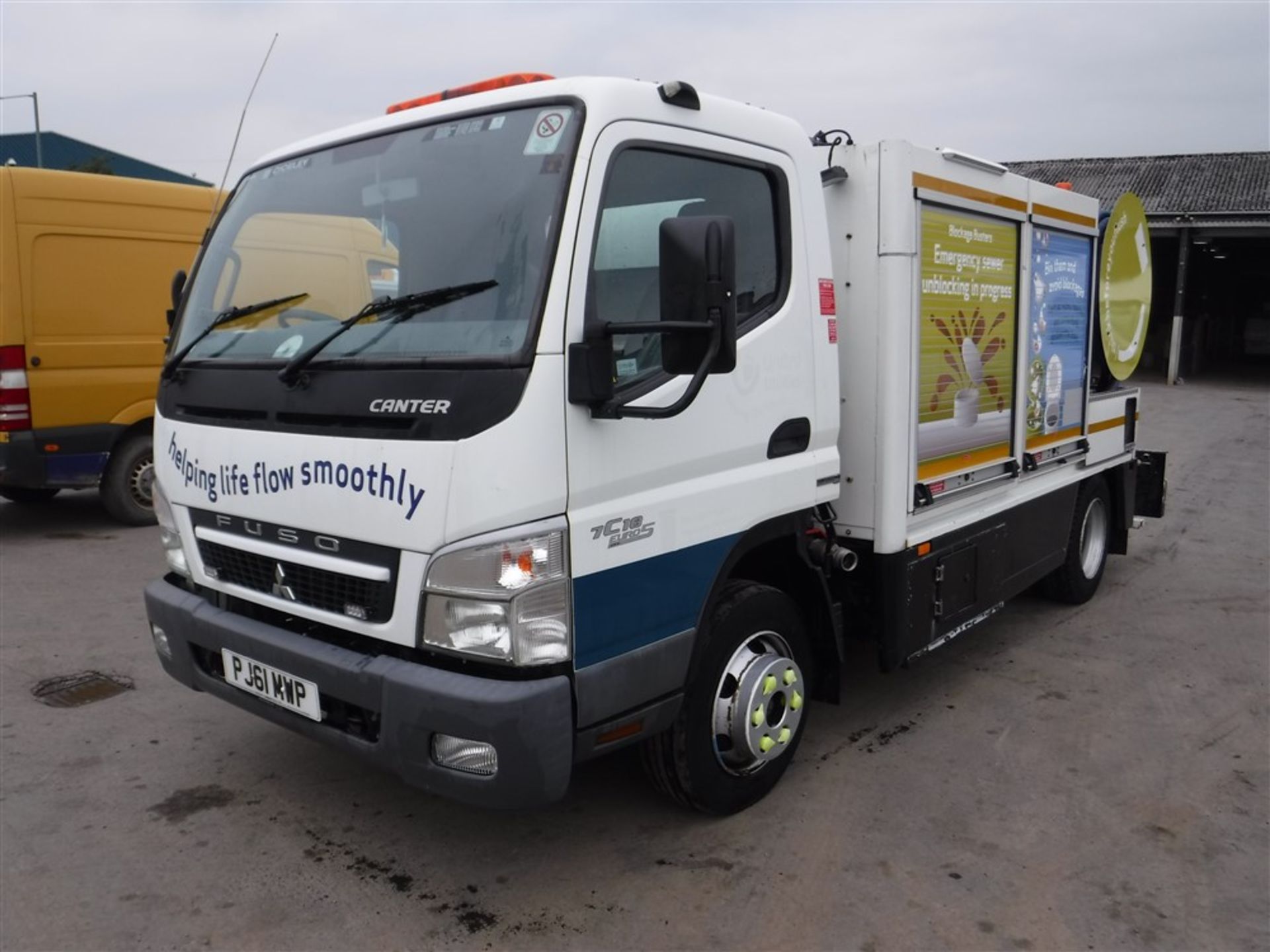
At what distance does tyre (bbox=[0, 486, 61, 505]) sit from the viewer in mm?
8977

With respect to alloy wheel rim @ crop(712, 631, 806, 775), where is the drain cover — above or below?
below

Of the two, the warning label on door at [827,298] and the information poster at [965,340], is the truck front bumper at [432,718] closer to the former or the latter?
the warning label on door at [827,298]

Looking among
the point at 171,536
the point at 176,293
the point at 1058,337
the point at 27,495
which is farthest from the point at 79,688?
the point at 27,495

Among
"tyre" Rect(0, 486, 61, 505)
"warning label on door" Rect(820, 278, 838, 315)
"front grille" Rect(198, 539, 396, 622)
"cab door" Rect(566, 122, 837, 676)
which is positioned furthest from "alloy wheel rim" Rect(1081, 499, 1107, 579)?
"tyre" Rect(0, 486, 61, 505)

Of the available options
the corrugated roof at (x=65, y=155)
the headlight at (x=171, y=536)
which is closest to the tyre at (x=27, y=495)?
the headlight at (x=171, y=536)

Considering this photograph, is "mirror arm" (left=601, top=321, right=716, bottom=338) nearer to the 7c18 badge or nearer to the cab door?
the cab door

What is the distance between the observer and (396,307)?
9.51 ft

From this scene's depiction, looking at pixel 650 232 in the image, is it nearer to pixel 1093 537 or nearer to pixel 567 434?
pixel 567 434

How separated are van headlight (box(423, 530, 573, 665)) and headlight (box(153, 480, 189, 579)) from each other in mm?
1308

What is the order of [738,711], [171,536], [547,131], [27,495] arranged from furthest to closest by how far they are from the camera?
1. [27,495]
2. [171,536]
3. [738,711]
4. [547,131]

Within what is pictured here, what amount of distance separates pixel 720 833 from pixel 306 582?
5.34 feet

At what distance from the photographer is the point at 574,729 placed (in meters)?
2.75

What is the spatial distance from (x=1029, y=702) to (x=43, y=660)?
492 centimetres

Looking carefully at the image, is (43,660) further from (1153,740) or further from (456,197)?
(1153,740)
